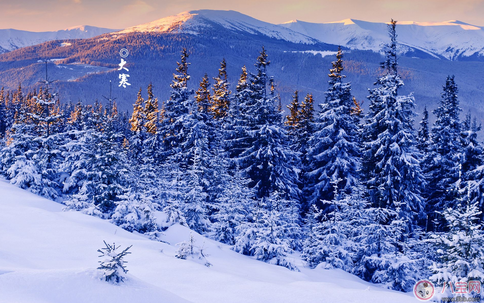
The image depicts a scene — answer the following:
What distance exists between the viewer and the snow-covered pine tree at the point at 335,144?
2728 cm

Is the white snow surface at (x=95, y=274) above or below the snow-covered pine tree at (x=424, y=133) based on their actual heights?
below

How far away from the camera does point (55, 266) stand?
6.06 meters

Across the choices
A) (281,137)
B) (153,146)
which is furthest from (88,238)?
(153,146)

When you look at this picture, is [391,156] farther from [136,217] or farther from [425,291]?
[136,217]

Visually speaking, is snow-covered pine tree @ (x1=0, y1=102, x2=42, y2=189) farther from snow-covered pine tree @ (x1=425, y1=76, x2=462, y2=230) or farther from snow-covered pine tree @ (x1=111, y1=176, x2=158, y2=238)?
snow-covered pine tree @ (x1=425, y1=76, x2=462, y2=230)

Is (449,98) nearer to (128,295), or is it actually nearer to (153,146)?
(153,146)

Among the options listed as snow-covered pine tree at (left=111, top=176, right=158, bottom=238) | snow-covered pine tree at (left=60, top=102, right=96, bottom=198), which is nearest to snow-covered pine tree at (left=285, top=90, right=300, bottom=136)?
snow-covered pine tree at (left=60, top=102, right=96, bottom=198)

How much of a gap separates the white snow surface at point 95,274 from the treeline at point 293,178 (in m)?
4.05

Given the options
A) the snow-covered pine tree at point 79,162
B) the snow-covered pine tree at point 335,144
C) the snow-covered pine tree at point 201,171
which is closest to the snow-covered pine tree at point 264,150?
the snow-covered pine tree at point 335,144

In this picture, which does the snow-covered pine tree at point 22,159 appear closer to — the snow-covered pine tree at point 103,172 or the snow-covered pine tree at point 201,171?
the snow-covered pine tree at point 103,172

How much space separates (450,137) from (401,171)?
991 centimetres

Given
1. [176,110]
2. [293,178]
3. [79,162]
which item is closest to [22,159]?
[79,162]

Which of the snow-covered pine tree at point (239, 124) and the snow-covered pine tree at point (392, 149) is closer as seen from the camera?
the snow-covered pine tree at point (392, 149)

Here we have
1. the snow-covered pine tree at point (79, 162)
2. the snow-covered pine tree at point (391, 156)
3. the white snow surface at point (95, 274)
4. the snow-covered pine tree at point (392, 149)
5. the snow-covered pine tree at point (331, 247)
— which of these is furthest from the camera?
the snow-covered pine tree at point (392, 149)
